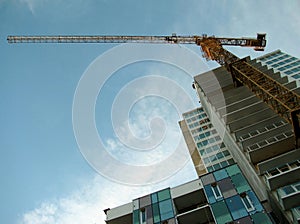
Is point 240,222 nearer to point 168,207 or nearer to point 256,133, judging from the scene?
point 168,207

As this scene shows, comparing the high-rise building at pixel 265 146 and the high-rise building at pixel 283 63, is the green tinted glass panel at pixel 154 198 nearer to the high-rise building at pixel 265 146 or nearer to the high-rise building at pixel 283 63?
the high-rise building at pixel 265 146

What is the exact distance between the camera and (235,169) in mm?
36438

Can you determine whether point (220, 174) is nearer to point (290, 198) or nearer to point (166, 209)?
point (166, 209)

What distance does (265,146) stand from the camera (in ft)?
113

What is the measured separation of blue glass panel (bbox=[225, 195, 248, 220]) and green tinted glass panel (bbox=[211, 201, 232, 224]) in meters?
0.48

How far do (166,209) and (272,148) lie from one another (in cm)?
1491

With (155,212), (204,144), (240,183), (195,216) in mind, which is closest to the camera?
(240,183)

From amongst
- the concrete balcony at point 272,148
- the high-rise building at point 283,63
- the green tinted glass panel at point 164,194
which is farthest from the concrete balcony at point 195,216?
the high-rise building at point 283,63

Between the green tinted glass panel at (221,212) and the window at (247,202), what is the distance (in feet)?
6.83

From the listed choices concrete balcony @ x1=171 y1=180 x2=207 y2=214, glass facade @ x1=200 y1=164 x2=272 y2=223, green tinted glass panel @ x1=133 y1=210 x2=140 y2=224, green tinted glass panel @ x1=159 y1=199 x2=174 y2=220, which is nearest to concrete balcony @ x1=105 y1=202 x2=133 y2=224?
green tinted glass panel @ x1=133 y1=210 x2=140 y2=224

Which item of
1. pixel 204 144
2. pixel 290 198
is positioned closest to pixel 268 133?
pixel 290 198

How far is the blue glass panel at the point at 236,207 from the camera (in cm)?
3014

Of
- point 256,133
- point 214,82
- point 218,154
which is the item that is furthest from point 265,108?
point 214,82

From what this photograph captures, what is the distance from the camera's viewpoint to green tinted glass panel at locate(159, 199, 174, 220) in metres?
34.9
